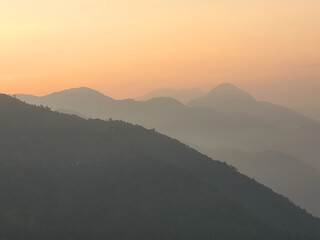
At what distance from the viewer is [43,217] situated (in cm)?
5712

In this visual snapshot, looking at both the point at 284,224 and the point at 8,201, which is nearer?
the point at 8,201

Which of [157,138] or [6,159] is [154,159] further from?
[6,159]

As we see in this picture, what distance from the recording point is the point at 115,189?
66.4 meters

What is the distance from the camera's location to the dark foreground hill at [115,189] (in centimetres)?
5747

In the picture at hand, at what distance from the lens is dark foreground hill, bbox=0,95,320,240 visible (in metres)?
57.5

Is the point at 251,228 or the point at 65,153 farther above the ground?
the point at 65,153

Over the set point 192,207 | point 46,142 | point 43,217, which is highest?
point 46,142

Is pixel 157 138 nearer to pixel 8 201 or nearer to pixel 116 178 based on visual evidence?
pixel 116 178

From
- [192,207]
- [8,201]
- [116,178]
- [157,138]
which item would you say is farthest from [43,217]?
[157,138]

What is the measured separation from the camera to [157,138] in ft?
301

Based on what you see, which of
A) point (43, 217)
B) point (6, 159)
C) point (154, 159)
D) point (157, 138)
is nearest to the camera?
→ point (43, 217)

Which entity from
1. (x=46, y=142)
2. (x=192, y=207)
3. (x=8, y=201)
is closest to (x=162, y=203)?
(x=192, y=207)

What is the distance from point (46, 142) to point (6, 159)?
11.1 meters

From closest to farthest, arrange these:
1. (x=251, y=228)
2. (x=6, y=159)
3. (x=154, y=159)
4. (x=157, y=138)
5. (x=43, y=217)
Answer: (x=43, y=217), (x=251, y=228), (x=6, y=159), (x=154, y=159), (x=157, y=138)
